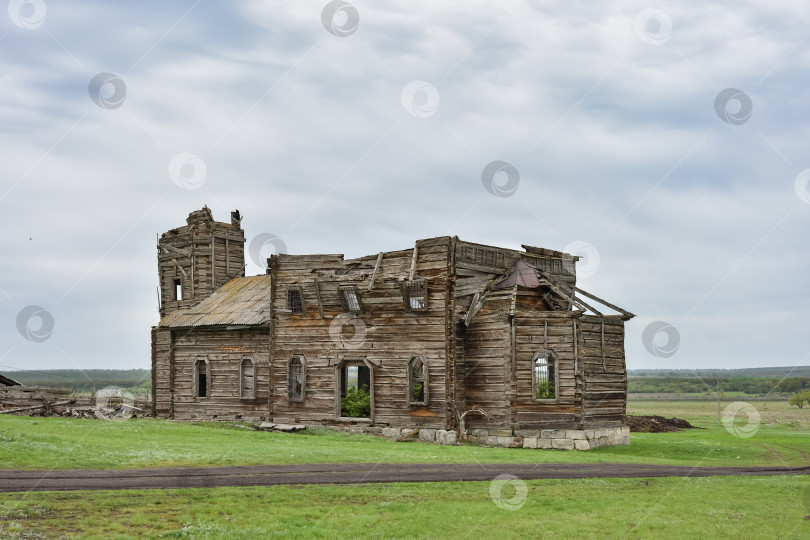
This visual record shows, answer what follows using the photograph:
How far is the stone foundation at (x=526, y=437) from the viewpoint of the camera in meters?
33.5

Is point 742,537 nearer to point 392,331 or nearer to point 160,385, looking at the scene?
point 392,331

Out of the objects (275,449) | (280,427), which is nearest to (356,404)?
(280,427)

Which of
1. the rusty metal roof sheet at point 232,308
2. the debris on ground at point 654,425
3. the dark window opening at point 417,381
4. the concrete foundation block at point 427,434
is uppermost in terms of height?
the rusty metal roof sheet at point 232,308

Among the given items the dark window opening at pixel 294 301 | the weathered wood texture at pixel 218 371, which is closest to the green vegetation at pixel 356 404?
the dark window opening at pixel 294 301

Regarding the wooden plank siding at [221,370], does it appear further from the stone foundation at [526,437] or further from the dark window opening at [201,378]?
the stone foundation at [526,437]

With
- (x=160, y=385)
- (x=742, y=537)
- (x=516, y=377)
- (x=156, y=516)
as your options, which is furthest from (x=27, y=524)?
(x=160, y=385)

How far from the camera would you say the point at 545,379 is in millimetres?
35094

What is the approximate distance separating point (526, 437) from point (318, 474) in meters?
14.6

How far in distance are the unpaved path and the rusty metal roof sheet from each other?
20909mm

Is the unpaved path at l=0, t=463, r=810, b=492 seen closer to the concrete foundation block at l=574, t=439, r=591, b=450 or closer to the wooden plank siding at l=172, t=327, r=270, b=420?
the concrete foundation block at l=574, t=439, r=591, b=450

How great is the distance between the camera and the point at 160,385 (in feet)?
160

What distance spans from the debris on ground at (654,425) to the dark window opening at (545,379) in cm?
1475

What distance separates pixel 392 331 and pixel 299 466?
14.1 meters

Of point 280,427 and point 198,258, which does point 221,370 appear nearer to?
point 280,427
